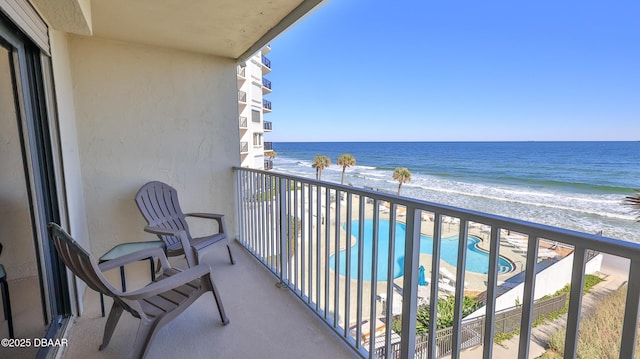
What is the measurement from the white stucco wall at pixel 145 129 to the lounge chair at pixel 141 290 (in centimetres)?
162

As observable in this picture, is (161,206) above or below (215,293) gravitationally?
above

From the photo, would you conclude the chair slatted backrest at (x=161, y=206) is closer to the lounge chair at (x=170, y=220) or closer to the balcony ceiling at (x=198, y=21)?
the lounge chair at (x=170, y=220)

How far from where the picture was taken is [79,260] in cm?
145

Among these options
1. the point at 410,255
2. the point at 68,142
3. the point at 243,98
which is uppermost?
the point at 243,98

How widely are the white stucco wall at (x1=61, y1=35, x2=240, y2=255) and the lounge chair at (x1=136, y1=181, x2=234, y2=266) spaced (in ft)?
0.96

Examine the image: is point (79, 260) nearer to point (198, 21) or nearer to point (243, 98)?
point (198, 21)

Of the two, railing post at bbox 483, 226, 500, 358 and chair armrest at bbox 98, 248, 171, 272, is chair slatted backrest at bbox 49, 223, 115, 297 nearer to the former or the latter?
chair armrest at bbox 98, 248, 171, 272

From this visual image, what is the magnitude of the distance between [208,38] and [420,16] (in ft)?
85.6

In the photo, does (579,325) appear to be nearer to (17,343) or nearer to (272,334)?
(272,334)

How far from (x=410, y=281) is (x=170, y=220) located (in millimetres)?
2532

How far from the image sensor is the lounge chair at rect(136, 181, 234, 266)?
2.54 metres

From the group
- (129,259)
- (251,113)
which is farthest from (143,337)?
(251,113)

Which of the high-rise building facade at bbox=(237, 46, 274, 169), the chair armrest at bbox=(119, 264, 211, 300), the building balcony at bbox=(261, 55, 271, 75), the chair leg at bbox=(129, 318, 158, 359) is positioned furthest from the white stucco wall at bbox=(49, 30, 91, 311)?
the building balcony at bbox=(261, 55, 271, 75)

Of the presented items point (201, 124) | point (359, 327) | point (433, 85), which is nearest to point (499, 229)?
point (359, 327)
